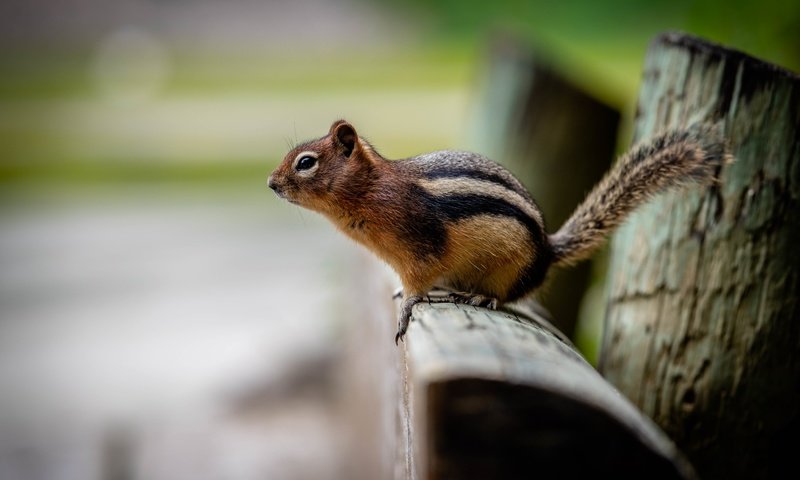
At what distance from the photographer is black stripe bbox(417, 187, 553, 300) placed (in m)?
2.16

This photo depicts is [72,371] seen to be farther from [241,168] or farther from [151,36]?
[151,36]

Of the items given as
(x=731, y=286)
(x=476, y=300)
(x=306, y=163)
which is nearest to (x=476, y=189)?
(x=476, y=300)

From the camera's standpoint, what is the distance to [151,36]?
14445 millimetres

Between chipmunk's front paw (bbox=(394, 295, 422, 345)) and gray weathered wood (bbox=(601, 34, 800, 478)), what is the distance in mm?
587

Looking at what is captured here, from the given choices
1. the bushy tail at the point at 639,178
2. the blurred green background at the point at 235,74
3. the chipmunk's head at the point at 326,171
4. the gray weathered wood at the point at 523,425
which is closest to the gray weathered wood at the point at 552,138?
the bushy tail at the point at 639,178

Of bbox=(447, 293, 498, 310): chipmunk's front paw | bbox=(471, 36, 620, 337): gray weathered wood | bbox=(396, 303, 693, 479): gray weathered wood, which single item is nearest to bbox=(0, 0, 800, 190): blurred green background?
bbox=(471, 36, 620, 337): gray weathered wood

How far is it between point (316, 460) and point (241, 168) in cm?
635

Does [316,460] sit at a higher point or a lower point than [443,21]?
lower

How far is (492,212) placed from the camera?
7.08 feet

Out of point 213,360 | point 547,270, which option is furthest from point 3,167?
point 547,270

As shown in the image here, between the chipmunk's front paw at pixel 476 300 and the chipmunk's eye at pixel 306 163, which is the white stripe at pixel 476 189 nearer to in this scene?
the chipmunk's front paw at pixel 476 300

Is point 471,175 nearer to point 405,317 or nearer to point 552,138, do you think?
point 405,317

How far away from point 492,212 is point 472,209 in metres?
0.05

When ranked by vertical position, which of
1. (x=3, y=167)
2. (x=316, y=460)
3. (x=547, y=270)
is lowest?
(x=316, y=460)
